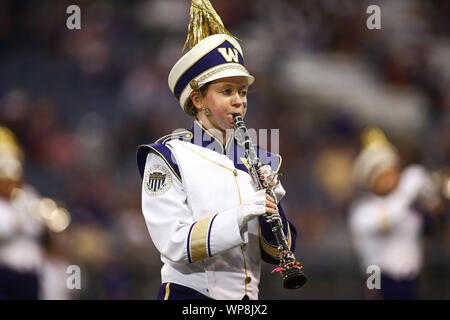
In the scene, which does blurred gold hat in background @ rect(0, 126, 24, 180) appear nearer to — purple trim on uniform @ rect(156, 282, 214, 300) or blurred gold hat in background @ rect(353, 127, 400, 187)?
blurred gold hat in background @ rect(353, 127, 400, 187)

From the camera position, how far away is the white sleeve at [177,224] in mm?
2814

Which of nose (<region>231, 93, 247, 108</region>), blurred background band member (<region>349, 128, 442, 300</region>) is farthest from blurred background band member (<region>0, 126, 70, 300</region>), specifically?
nose (<region>231, 93, 247, 108</region>)

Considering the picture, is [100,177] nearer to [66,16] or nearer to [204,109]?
[66,16]

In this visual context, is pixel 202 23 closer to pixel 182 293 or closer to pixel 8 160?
pixel 182 293

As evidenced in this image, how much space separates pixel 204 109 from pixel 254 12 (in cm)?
705

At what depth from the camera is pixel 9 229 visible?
595 centimetres

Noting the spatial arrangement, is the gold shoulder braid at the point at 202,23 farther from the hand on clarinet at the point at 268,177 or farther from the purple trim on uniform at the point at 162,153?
the hand on clarinet at the point at 268,177

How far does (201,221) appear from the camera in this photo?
2.88 meters

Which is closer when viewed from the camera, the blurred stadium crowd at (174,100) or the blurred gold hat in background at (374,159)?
the blurred gold hat in background at (374,159)

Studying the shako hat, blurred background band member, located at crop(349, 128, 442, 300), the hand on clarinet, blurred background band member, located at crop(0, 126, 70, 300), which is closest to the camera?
the hand on clarinet

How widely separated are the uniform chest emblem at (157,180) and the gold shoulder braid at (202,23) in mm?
661

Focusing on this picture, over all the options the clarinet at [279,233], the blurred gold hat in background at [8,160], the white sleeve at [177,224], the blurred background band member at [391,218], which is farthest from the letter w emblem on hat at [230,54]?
the blurred background band member at [391,218]

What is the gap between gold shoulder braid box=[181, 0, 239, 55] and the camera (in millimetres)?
3381

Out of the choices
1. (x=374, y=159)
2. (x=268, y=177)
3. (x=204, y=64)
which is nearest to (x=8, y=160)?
(x=374, y=159)
